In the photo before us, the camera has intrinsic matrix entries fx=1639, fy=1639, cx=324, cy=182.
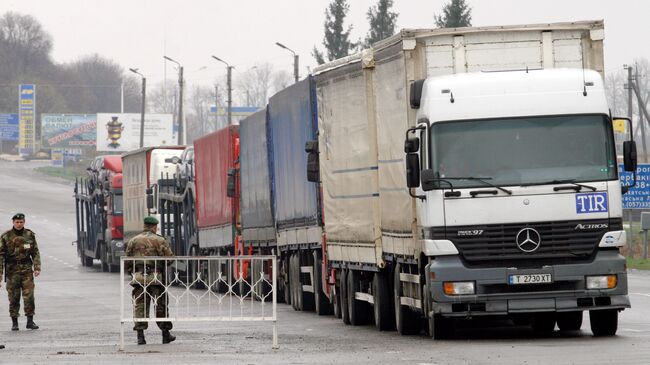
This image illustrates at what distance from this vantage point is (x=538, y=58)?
17.9 m

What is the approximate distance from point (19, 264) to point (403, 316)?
6.59 meters

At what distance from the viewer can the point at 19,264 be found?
2330 cm

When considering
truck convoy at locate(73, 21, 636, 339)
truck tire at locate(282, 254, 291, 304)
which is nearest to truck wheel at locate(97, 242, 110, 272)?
truck tire at locate(282, 254, 291, 304)

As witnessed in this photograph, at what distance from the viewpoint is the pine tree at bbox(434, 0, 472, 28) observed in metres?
82.8

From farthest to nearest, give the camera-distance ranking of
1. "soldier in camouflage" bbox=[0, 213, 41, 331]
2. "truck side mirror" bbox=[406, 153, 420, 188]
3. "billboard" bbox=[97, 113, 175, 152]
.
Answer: "billboard" bbox=[97, 113, 175, 152] < "soldier in camouflage" bbox=[0, 213, 41, 331] < "truck side mirror" bbox=[406, 153, 420, 188]

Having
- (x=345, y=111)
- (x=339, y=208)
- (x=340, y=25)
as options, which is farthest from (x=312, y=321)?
(x=340, y=25)

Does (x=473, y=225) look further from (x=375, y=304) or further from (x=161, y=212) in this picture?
(x=161, y=212)

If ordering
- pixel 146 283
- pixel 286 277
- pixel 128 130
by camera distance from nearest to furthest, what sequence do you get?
pixel 146 283 < pixel 286 277 < pixel 128 130

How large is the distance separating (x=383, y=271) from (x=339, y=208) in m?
2.00

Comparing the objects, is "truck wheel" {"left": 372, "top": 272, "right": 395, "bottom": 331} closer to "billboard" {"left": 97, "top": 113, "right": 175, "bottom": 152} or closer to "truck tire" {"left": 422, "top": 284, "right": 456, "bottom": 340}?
"truck tire" {"left": 422, "top": 284, "right": 456, "bottom": 340}

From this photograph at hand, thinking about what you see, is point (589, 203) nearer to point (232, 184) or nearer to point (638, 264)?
point (232, 184)

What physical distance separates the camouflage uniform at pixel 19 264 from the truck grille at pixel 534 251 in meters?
7.96

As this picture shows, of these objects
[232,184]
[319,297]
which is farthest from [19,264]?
[232,184]

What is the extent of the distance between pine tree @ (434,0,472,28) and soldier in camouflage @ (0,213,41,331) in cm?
6059
